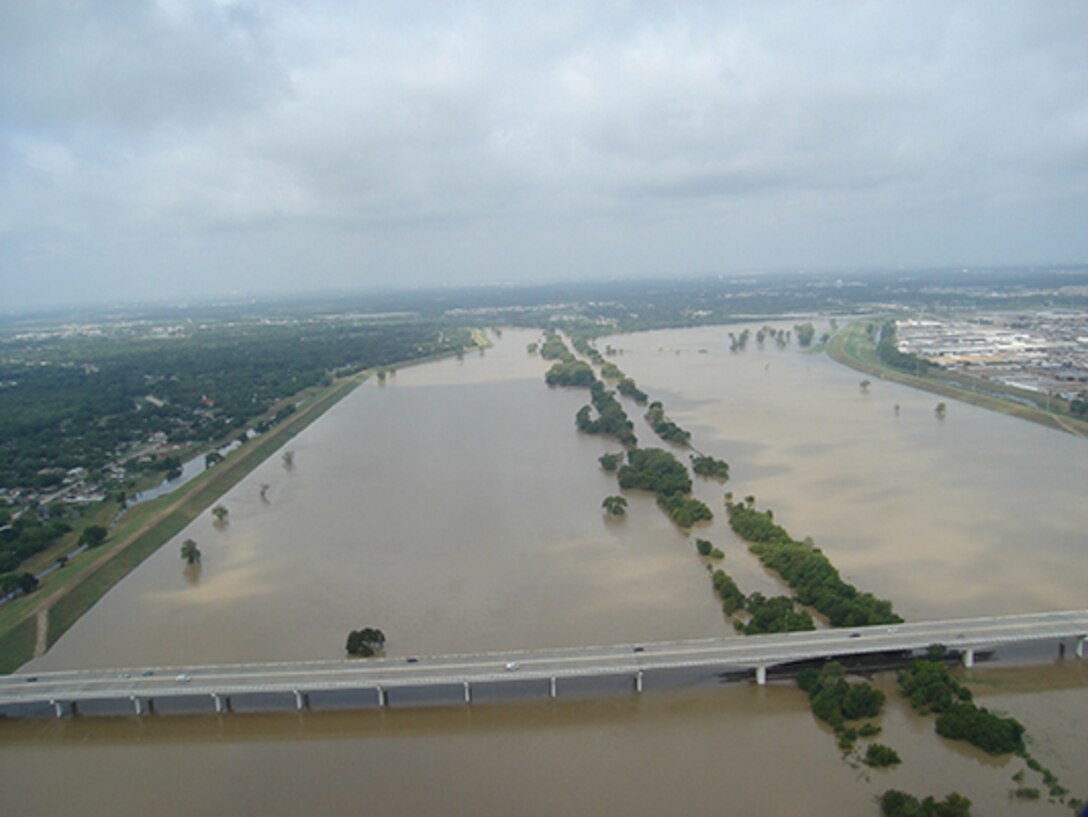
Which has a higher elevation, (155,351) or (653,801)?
(155,351)

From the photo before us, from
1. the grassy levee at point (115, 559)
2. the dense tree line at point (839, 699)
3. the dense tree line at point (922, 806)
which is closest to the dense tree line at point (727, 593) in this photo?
the dense tree line at point (839, 699)

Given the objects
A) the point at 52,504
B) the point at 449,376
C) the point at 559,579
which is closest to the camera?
the point at 559,579

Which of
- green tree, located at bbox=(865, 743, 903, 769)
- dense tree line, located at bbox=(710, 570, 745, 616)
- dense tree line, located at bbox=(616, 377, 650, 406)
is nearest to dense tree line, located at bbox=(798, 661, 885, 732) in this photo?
green tree, located at bbox=(865, 743, 903, 769)

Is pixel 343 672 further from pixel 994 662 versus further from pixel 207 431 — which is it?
pixel 207 431

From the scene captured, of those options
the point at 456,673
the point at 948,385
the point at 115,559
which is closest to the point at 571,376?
the point at 948,385

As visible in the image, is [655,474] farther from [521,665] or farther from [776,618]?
[521,665]

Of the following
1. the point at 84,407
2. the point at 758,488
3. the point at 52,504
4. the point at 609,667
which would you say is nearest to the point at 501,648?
the point at 609,667

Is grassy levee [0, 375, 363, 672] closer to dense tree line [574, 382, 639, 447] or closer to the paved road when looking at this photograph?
the paved road
